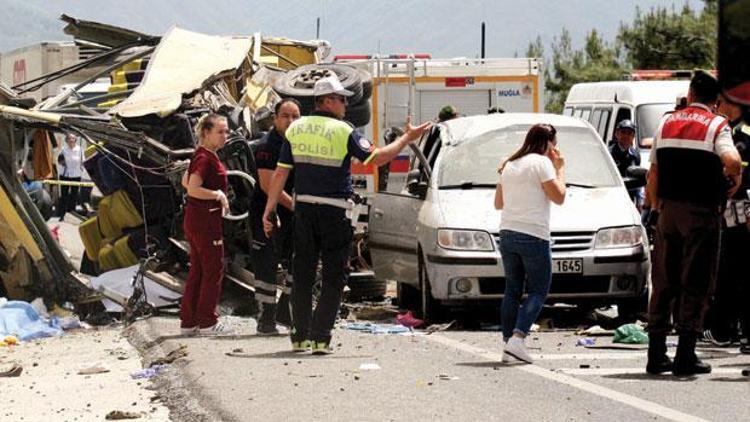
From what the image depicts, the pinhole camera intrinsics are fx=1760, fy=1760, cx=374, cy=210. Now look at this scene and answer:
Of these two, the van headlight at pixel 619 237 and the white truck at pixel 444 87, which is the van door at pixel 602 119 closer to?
the white truck at pixel 444 87

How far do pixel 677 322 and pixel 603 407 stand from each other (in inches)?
70.8

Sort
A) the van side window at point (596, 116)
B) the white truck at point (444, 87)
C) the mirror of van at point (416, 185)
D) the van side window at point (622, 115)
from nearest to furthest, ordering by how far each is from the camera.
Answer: the mirror of van at point (416, 185) < the van side window at point (622, 115) < the van side window at point (596, 116) < the white truck at point (444, 87)

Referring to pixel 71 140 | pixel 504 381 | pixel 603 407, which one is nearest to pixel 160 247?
pixel 504 381

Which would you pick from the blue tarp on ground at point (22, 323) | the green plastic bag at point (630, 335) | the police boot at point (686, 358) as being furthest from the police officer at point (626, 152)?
the police boot at point (686, 358)

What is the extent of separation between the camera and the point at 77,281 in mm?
15602

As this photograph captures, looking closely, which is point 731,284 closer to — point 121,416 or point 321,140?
point 321,140

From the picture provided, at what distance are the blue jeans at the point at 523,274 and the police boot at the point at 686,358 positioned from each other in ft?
3.64

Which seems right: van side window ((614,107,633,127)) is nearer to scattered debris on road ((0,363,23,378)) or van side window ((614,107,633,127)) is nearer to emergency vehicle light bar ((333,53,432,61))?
emergency vehicle light bar ((333,53,432,61))

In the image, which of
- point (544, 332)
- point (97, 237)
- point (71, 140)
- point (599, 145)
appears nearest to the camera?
point (544, 332)

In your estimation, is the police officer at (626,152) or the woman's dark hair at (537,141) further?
the police officer at (626,152)

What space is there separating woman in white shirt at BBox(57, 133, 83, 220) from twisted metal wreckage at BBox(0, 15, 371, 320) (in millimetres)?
16910

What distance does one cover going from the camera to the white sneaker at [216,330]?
13.3m

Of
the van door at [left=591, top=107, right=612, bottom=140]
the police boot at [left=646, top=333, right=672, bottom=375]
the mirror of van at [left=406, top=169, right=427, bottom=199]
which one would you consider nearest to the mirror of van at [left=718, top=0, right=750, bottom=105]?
the police boot at [left=646, top=333, right=672, bottom=375]

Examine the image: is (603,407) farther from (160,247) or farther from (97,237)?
(97,237)
